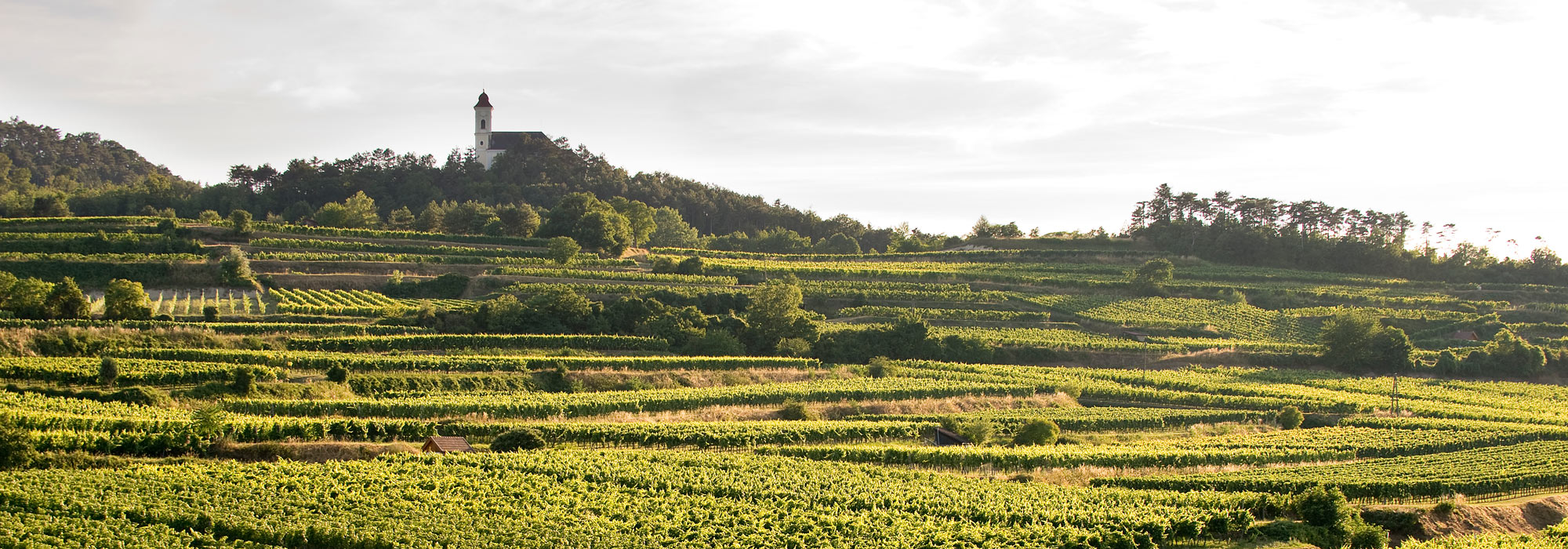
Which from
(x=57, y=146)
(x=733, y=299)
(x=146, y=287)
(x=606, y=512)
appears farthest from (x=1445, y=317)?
(x=57, y=146)

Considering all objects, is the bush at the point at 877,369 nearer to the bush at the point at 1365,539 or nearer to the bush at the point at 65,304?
the bush at the point at 1365,539

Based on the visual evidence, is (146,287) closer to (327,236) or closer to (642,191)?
(327,236)

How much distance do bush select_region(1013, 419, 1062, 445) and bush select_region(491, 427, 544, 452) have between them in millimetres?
18826

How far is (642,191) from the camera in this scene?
387 ft

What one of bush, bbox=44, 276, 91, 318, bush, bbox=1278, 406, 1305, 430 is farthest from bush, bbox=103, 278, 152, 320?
bush, bbox=1278, 406, 1305, 430

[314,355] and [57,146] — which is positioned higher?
[57,146]

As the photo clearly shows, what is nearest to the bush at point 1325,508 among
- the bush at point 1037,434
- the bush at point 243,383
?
the bush at point 1037,434

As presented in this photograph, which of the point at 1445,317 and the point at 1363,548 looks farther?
the point at 1445,317

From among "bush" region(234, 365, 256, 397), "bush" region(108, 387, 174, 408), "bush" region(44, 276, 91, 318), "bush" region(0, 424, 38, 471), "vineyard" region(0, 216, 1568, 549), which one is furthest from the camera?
"bush" region(44, 276, 91, 318)

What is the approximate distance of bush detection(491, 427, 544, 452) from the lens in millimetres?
34562

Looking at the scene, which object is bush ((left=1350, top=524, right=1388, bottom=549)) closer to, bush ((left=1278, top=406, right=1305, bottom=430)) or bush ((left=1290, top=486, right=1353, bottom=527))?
bush ((left=1290, top=486, right=1353, bottom=527))

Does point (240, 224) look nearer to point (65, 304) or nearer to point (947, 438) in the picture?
point (65, 304)

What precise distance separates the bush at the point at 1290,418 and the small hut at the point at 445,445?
36.8 metres

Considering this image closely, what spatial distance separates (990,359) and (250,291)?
42.7 meters
